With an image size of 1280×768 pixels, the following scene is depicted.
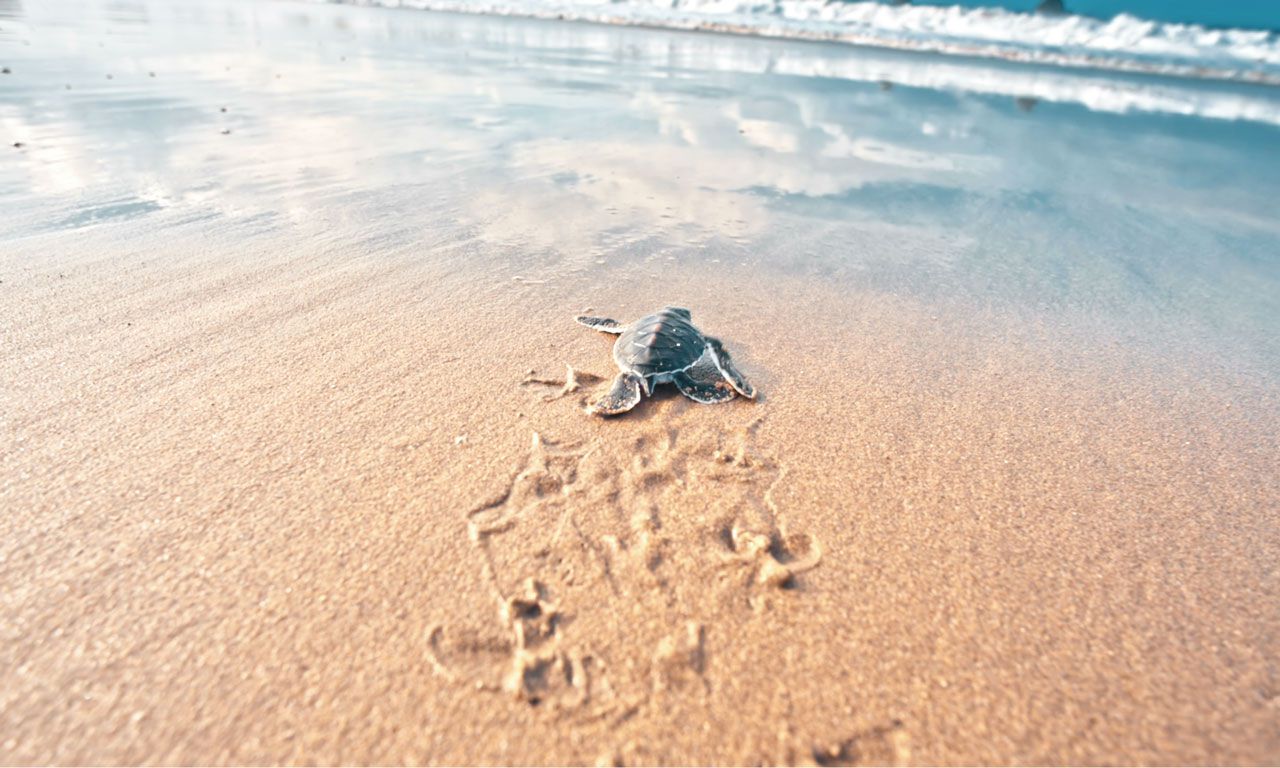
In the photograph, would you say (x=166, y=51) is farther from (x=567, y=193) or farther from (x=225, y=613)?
(x=225, y=613)

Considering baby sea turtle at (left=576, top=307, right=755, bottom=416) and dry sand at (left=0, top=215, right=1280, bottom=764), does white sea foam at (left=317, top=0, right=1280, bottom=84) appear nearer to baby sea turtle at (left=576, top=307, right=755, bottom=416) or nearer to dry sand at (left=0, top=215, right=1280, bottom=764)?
dry sand at (left=0, top=215, right=1280, bottom=764)

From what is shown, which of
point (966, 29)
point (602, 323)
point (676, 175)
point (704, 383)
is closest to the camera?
point (704, 383)

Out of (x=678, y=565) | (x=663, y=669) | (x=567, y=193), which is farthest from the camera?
(x=567, y=193)

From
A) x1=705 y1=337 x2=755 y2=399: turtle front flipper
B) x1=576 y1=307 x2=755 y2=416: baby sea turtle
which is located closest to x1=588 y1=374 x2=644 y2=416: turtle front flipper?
x1=576 y1=307 x2=755 y2=416: baby sea turtle

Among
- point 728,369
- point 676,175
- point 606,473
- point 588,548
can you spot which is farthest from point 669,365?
point 676,175

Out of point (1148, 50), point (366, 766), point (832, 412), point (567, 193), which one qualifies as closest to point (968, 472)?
point (832, 412)

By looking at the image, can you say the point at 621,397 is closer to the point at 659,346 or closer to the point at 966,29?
the point at 659,346
